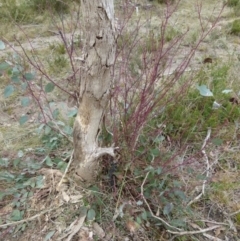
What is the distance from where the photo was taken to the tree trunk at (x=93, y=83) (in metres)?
1.50

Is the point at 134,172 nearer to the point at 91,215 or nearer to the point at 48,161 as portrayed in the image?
the point at 91,215

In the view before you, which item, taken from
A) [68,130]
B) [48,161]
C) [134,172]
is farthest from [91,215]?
[68,130]

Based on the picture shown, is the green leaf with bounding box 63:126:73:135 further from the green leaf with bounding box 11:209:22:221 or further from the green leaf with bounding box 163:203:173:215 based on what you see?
the green leaf with bounding box 163:203:173:215

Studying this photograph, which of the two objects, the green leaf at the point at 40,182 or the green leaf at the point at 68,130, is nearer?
the green leaf at the point at 40,182

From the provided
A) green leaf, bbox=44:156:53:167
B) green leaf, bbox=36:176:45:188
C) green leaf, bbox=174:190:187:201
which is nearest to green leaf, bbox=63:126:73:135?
green leaf, bbox=44:156:53:167

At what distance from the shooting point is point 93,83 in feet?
5.29

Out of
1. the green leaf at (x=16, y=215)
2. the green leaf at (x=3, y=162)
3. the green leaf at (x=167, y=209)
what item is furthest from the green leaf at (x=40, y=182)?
the green leaf at (x=167, y=209)

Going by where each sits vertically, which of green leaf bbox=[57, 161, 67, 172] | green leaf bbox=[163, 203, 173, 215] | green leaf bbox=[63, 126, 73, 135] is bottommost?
green leaf bbox=[163, 203, 173, 215]

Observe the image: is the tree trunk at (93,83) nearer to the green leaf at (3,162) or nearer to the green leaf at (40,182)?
the green leaf at (40,182)

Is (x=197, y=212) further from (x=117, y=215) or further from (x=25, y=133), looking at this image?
(x=25, y=133)

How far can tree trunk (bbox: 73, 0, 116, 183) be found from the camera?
150cm

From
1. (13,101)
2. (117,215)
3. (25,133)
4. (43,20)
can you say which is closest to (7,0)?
(43,20)

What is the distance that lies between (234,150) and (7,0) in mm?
3085

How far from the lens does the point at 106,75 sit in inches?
63.4
